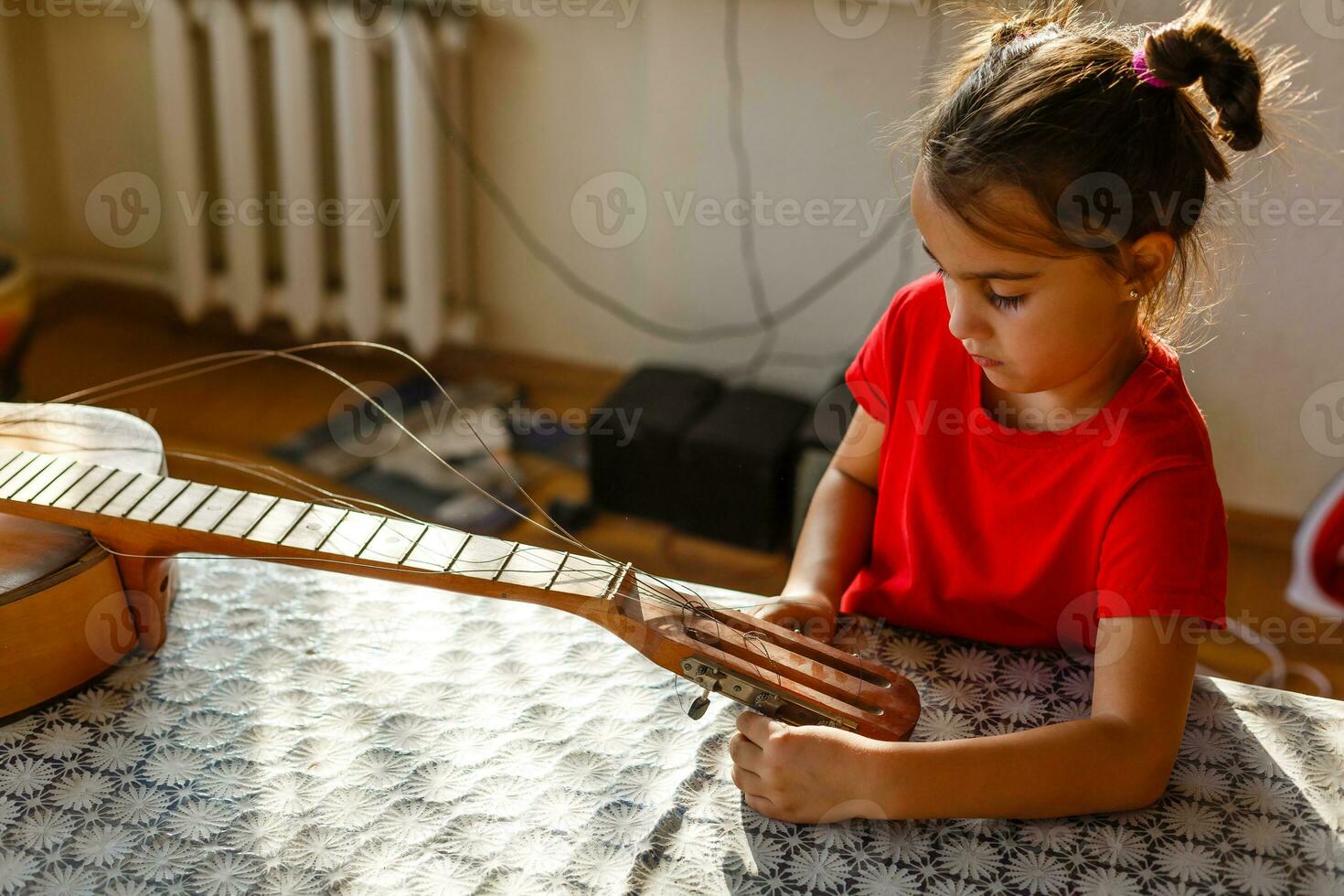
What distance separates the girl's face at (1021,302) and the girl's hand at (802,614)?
23 centimetres

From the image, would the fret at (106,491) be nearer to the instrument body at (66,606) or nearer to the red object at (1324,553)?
the instrument body at (66,606)

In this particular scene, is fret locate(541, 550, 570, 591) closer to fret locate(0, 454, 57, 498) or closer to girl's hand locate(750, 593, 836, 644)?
girl's hand locate(750, 593, 836, 644)

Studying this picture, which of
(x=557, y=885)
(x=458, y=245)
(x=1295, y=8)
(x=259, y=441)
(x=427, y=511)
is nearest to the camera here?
(x=557, y=885)

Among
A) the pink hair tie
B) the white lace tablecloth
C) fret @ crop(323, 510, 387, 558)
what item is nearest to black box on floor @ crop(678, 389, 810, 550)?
the white lace tablecloth

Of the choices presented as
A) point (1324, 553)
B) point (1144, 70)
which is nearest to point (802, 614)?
point (1144, 70)

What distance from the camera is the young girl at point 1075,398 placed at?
0.74 metres

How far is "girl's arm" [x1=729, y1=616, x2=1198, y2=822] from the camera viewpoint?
2.39ft

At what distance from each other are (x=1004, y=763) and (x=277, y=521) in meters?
0.55

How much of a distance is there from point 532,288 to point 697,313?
1.36 ft

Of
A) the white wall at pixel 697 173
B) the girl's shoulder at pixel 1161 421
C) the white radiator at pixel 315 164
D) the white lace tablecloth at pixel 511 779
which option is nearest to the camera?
the white lace tablecloth at pixel 511 779

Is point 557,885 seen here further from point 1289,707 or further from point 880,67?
point 880,67

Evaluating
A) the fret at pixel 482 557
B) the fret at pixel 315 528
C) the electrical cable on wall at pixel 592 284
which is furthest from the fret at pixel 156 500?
the electrical cable on wall at pixel 592 284

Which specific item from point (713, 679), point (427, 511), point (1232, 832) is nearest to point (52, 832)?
point (713, 679)

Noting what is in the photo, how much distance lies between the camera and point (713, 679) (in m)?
0.77
